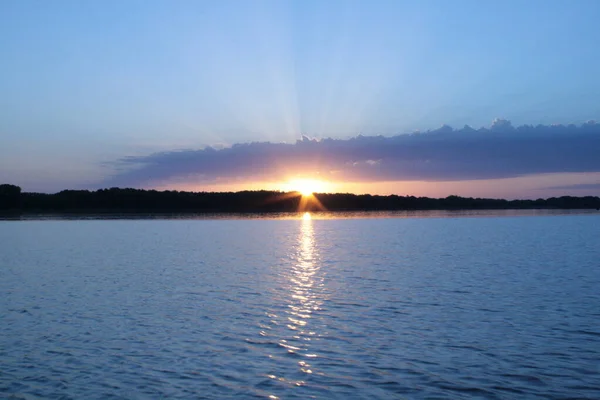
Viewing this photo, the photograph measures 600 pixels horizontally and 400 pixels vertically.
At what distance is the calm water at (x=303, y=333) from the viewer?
14.0m

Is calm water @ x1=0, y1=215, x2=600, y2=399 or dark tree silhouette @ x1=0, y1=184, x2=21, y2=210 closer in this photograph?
calm water @ x1=0, y1=215, x2=600, y2=399

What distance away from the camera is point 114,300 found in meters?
26.7

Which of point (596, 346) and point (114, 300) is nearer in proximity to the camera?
point (596, 346)

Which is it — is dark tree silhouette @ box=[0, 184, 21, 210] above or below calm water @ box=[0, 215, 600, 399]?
above

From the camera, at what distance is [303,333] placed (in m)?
19.5

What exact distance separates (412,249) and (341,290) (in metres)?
31.2

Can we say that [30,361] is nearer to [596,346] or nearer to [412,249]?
[596,346]

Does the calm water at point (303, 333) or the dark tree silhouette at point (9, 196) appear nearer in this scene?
the calm water at point (303, 333)

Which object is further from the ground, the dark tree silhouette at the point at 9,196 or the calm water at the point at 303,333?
the dark tree silhouette at the point at 9,196

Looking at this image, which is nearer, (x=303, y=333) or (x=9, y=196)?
(x=303, y=333)

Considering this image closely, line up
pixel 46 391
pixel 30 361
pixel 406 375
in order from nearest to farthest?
pixel 46 391, pixel 406 375, pixel 30 361

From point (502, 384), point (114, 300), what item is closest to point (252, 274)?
point (114, 300)

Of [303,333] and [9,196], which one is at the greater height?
[9,196]

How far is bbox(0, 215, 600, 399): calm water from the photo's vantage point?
1403 cm
